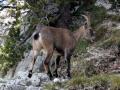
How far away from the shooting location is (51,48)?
36.1 feet

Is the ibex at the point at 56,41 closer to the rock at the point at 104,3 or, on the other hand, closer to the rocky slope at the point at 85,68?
the rocky slope at the point at 85,68

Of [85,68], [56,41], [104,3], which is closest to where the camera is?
[56,41]

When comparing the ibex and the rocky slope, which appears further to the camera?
the ibex

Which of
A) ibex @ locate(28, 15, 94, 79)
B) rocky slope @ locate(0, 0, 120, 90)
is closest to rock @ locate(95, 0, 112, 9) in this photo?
rocky slope @ locate(0, 0, 120, 90)

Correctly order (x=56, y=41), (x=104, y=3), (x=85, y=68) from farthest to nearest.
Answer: (x=104, y=3)
(x=85, y=68)
(x=56, y=41)

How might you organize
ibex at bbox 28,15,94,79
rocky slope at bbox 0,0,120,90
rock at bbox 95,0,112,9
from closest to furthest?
rocky slope at bbox 0,0,120,90, ibex at bbox 28,15,94,79, rock at bbox 95,0,112,9

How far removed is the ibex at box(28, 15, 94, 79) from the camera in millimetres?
10969

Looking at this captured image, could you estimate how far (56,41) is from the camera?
37.2 ft

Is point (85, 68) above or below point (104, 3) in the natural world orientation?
below

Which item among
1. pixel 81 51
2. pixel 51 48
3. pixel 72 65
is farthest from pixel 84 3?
pixel 51 48

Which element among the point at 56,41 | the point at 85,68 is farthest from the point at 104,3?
the point at 56,41

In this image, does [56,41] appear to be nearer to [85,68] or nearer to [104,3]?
[85,68]

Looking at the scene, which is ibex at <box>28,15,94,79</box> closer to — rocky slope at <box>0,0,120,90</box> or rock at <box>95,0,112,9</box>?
rocky slope at <box>0,0,120,90</box>

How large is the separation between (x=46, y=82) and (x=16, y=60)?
4721 mm
